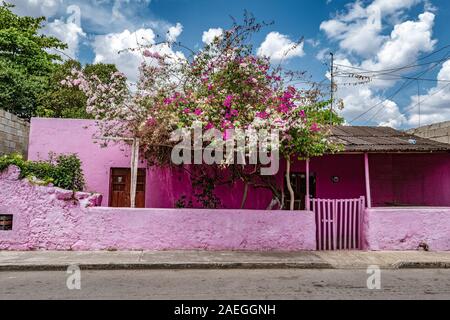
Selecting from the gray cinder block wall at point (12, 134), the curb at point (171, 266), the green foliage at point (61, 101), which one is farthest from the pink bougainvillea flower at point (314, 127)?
the green foliage at point (61, 101)

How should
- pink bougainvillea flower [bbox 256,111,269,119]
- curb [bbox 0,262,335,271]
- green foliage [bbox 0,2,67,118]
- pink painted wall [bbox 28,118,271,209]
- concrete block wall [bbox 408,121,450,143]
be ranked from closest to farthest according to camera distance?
curb [bbox 0,262,335,271], pink bougainvillea flower [bbox 256,111,269,119], pink painted wall [bbox 28,118,271,209], concrete block wall [bbox 408,121,450,143], green foliage [bbox 0,2,67,118]

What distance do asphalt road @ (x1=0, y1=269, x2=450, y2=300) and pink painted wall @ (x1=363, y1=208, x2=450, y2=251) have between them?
1528 millimetres

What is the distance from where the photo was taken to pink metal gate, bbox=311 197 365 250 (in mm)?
8938

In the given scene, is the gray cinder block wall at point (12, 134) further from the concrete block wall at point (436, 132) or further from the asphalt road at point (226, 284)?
the concrete block wall at point (436, 132)

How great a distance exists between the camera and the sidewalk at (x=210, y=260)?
7.20 m

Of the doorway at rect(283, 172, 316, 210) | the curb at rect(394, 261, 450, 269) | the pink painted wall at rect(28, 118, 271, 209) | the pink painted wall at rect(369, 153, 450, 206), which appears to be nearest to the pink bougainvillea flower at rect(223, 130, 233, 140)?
the pink painted wall at rect(28, 118, 271, 209)

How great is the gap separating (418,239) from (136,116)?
24.1 ft

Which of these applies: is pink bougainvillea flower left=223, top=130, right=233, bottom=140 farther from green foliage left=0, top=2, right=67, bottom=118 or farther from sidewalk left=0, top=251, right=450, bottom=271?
green foliage left=0, top=2, right=67, bottom=118

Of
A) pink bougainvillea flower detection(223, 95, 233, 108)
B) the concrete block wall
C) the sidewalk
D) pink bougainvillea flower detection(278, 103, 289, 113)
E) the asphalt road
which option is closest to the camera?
the asphalt road

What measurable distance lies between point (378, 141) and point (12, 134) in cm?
1064

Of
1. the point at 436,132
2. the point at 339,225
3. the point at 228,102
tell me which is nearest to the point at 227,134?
the point at 228,102

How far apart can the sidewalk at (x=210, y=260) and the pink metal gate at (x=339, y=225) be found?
1.92 ft
